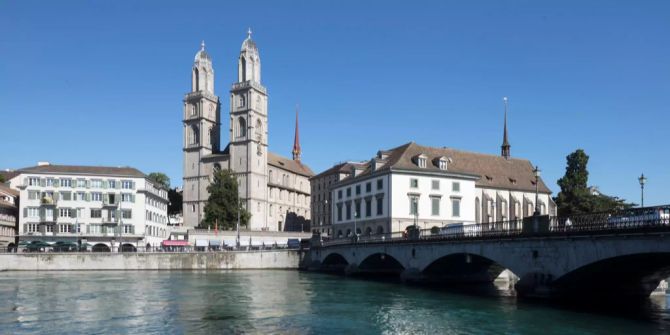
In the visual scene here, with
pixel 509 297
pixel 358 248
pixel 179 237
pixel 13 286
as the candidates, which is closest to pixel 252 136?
pixel 179 237

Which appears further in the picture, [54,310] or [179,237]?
[179,237]

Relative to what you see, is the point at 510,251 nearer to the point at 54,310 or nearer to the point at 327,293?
the point at 327,293

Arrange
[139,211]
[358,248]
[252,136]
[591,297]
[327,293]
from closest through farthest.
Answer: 1. [591,297]
2. [327,293]
3. [358,248]
4. [139,211]
5. [252,136]

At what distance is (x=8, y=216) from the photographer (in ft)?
316

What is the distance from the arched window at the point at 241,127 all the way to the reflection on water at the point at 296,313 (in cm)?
8241

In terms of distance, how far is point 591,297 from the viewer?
38688 millimetres

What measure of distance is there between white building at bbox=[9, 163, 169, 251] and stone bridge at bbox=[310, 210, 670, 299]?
57.2 m

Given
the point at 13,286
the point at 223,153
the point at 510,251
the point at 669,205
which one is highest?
the point at 223,153

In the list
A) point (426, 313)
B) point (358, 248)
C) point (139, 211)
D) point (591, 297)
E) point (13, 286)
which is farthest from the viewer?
point (139, 211)

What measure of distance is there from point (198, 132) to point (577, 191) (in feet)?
253

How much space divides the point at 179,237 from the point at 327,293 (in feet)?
213

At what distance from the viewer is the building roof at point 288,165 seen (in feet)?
472

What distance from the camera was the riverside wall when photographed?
79.1 metres

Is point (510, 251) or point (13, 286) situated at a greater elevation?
point (510, 251)
